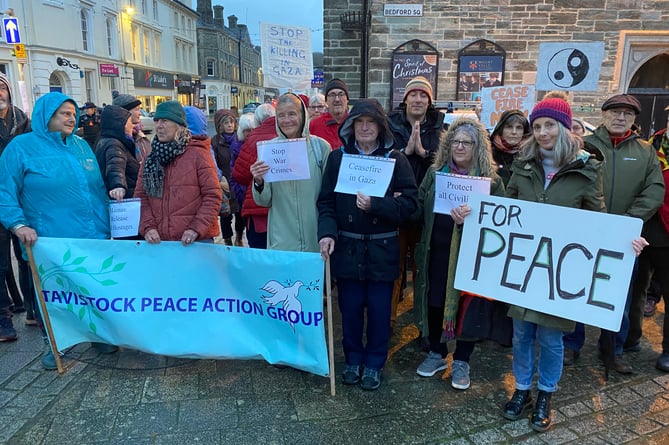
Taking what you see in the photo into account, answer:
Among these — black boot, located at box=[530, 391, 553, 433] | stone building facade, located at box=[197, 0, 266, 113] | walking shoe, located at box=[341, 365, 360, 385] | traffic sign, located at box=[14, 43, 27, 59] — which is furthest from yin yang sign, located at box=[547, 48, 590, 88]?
stone building facade, located at box=[197, 0, 266, 113]

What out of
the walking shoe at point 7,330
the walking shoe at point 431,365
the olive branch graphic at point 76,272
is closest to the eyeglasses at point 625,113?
the walking shoe at point 431,365

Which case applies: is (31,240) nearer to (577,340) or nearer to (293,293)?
(293,293)

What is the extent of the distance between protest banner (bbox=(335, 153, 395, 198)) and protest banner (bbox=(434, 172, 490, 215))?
0.35 m

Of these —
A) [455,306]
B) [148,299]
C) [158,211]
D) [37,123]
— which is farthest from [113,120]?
[455,306]

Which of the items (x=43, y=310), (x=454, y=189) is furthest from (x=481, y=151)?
(x=43, y=310)

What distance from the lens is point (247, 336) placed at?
3.18 meters

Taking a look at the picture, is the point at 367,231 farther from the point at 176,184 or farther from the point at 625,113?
the point at 625,113

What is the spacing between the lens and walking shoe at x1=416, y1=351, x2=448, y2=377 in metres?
3.36

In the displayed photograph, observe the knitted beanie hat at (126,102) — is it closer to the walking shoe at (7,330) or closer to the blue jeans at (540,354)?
the walking shoe at (7,330)

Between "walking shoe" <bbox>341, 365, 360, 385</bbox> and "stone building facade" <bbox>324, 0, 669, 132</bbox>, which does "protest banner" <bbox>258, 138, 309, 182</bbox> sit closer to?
"walking shoe" <bbox>341, 365, 360, 385</bbox>

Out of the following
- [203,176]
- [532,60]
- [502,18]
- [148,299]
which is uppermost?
[502,18]

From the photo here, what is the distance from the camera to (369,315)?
3191 millimetres

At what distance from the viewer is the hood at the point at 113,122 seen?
12.9ft

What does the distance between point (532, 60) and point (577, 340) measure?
7438 mm
